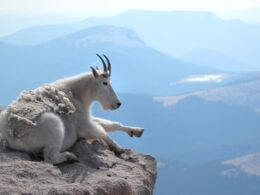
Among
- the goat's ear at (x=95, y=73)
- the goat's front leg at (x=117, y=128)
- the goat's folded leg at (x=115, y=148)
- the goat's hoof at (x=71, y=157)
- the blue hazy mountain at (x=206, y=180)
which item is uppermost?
the goat's ear at (x=95, y=73)

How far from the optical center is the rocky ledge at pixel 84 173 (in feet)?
19.9

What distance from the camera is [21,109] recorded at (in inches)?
297

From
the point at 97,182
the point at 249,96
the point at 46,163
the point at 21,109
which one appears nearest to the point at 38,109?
the point at 21,109

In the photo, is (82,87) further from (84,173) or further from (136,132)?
(84,173)

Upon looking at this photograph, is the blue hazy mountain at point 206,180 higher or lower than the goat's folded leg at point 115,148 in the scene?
lower

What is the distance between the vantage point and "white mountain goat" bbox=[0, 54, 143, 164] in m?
7.21

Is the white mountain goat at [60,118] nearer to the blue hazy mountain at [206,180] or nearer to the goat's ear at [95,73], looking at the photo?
the goat's ear at [95,73]

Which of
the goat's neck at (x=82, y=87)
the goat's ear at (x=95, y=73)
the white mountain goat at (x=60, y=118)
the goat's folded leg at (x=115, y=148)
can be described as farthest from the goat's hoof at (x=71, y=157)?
the goat's ear at (x=95, y=73)

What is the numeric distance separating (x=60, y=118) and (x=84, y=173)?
3.31 ft

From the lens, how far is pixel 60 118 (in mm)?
7629

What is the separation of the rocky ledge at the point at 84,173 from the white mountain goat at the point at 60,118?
6.1 inches

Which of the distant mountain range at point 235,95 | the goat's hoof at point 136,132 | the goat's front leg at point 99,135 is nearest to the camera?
the goat's front leg at point 99,135

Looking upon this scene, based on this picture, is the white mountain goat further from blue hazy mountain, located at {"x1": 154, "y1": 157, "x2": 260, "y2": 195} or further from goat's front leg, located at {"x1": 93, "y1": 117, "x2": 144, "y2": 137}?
blue hazy mountain, located at {"x1": 154, "y1": 157, "x2": 260, "y2": 195}

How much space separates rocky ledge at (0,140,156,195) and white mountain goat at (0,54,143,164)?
0.16 metres
